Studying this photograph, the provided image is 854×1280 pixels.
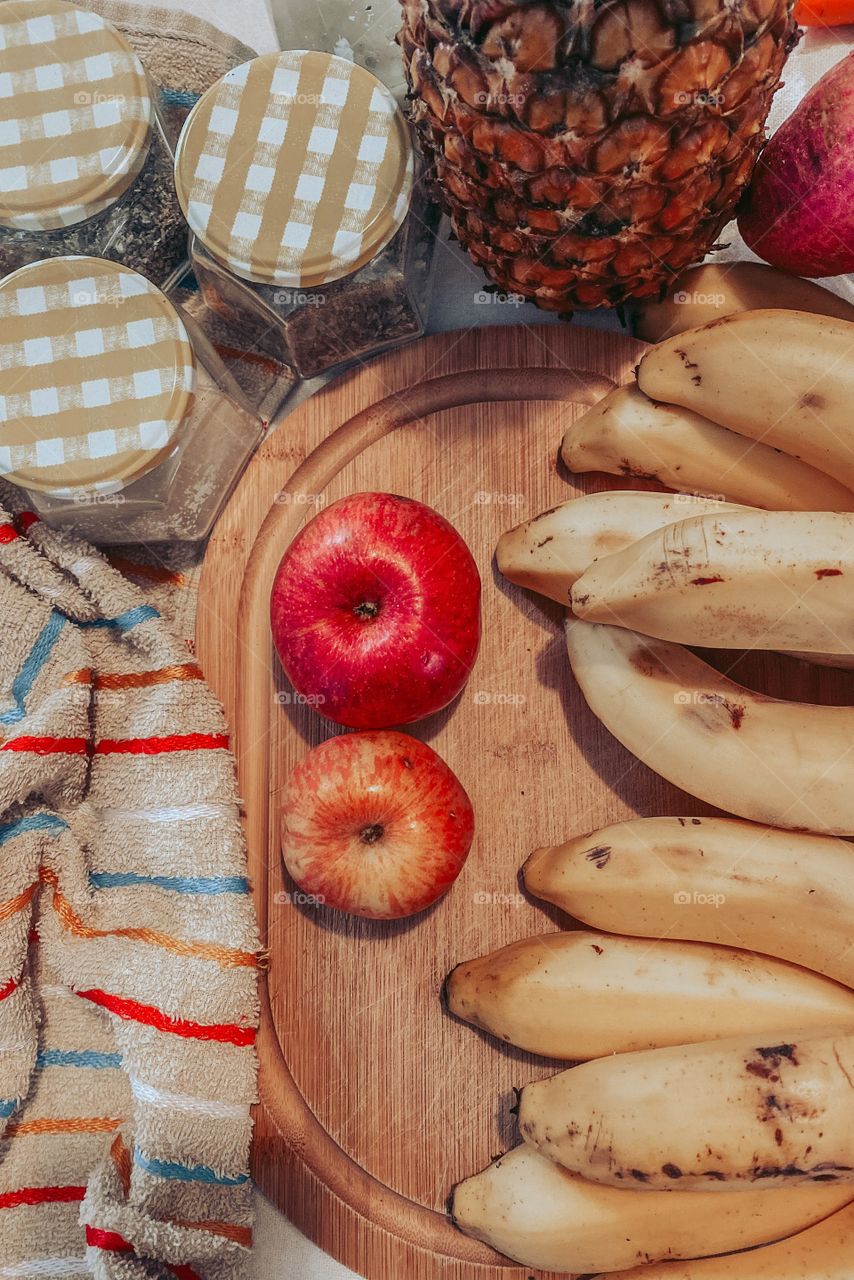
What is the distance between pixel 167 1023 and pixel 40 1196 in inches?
8.3

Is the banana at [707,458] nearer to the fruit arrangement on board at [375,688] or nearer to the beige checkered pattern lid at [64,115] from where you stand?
the fruit arrangement on board at [375,688]

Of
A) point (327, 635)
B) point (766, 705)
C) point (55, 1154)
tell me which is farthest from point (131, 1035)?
point (766, 705)

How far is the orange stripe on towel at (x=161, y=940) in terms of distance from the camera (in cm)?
95

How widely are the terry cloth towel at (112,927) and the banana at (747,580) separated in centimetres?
45

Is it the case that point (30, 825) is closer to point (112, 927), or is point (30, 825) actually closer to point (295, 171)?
point (112, 927)

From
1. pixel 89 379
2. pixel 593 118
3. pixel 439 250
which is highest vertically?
pixel 593 118

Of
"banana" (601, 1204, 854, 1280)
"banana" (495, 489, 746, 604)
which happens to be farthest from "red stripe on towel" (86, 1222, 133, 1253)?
"banana" (495, 489, 746, 604)

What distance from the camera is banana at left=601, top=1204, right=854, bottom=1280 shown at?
0.82 meters

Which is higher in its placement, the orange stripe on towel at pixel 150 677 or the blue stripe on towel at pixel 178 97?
the blue stripe on towel at pixel 178 97

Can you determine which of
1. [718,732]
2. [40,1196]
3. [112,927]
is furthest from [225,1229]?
[718,732]

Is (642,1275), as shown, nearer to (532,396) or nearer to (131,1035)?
(131,1035)

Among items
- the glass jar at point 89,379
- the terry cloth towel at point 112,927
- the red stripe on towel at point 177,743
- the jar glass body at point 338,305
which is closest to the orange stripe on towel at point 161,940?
the terry cloth towel at point 112,927

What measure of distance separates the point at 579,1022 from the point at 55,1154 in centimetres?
52

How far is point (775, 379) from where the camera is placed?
0.82 m
